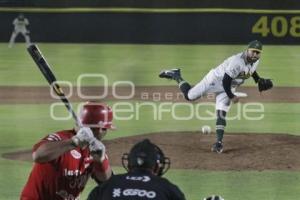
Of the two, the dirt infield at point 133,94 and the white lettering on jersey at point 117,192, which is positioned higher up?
the dirt infield at point 133,94

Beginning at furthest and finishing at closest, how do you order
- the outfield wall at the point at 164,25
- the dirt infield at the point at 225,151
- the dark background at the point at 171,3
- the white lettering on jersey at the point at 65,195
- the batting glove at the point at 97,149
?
the dark background at the point at 171,3, the outfield wall at the point at 164,25, the dirt infield at the point at 225,151, the white lettering on jersey at the point at 65,195, the batting glove at the point at 97,149

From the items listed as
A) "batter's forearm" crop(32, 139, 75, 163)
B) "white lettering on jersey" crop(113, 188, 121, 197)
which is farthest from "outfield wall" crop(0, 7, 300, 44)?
"white lettering on jersey" crop(113, 188, 121, 197)

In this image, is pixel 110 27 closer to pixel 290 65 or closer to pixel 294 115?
pixel 290 65

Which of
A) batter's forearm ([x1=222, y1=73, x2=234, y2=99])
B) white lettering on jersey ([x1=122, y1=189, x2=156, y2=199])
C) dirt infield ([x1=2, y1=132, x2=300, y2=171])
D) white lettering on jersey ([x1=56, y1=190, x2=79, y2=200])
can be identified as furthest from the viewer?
batter's forearm ([x1=222, y1=73, x2=234, y2=99])

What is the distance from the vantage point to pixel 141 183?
154 inches

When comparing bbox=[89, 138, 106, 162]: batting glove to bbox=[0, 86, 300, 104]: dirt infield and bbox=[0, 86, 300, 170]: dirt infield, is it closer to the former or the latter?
bbox=[0, 86, 300, 170]: dirt infield

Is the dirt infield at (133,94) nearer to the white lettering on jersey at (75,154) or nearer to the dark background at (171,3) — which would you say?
the dark background at (171,3)

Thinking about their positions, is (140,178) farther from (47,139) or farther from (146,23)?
(146,23)

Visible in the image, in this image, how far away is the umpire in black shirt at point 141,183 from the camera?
12.7 ft

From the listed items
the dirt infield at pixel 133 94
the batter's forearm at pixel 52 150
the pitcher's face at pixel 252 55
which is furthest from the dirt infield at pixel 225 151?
the batter's forearm at pixel 52 150

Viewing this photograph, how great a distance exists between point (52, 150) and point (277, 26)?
A: 19.8 metres

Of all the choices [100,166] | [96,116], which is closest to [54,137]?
[96,116]

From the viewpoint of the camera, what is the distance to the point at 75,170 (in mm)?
4965

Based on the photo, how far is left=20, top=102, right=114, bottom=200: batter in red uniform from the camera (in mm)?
4691
